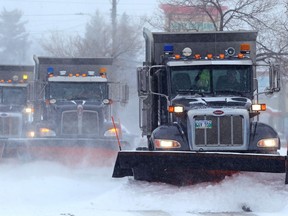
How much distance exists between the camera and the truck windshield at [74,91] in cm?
1811

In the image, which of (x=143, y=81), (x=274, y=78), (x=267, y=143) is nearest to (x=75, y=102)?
(x=143, y=81)

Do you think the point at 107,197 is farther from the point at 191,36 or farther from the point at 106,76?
the point at 106,76

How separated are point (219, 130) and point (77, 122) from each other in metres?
6.55

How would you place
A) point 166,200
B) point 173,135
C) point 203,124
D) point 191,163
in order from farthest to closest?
point 173,135
point 203,124
point 191,163
point 166,200

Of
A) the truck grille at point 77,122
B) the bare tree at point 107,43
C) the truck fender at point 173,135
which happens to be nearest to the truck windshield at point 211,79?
the truck fender at point 173,135

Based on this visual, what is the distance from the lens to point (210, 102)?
471 inches

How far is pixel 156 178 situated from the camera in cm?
1156

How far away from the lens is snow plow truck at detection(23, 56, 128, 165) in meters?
17.5

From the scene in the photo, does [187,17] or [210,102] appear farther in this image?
[187,17]

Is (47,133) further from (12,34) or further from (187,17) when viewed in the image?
(12,34)

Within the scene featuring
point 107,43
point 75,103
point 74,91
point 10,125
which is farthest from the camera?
point 107,43

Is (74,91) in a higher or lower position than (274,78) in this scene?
lower

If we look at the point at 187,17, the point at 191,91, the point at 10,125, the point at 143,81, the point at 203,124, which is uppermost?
the point at 187,17

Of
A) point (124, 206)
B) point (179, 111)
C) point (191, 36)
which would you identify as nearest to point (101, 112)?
point (191, 36)
